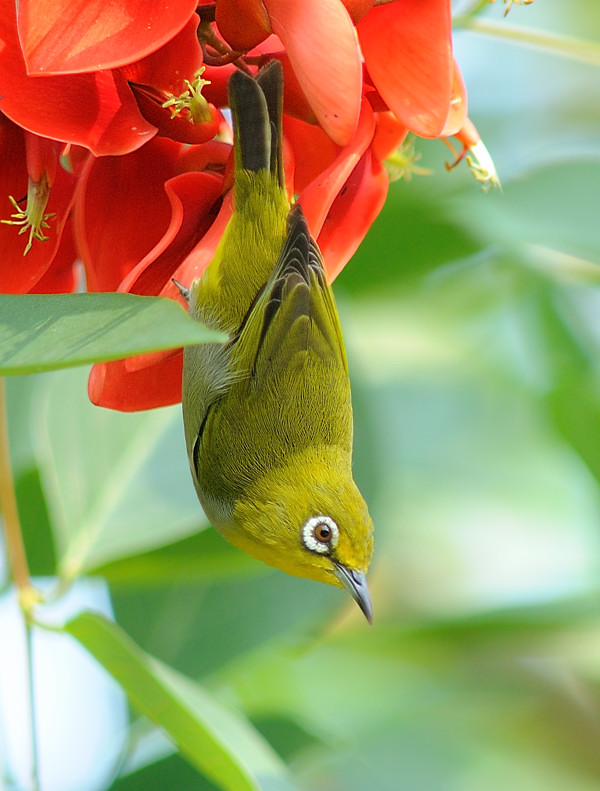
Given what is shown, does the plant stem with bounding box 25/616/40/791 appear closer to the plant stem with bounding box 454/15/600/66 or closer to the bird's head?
the bird's head

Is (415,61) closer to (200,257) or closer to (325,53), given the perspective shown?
(325,53)

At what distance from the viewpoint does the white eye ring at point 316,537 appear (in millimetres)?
1790

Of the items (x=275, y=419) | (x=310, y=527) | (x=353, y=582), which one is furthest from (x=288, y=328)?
(x=353, y=582)

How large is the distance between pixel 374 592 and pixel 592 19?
143 centimetres

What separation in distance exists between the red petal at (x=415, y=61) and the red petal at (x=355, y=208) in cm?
12

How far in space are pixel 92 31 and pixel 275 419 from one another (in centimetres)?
96

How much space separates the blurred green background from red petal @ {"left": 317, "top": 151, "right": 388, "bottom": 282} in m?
0.48

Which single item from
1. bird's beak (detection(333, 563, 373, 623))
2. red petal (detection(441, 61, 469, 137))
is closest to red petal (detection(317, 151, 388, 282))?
red petal (detection(441, 61, 469, 137))

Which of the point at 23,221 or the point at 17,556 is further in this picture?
the point at 17,556

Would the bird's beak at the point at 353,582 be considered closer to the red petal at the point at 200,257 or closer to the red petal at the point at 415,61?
the red petal at the point at 200,257

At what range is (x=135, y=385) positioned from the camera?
126 centimetres

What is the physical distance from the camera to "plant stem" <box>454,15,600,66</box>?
1.61m

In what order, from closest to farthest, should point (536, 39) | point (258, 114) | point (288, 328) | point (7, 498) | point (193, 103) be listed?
point (193, 103) < point (258, 114) < point (7, 498) < point (536, 39) < point (288, 328)

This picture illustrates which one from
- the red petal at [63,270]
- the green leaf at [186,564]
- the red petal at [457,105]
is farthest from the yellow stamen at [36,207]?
the green leaf at [186,564]
